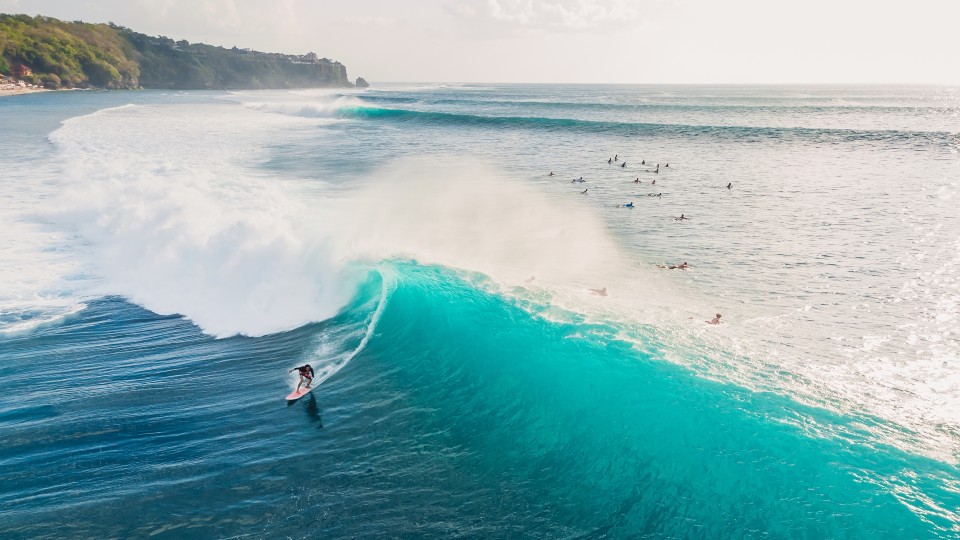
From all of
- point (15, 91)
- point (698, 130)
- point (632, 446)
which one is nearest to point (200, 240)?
point (632, 446)

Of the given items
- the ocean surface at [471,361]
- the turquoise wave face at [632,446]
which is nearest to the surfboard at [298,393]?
the ocean surface at [471,361]

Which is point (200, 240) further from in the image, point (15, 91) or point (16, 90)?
point (16, 90)

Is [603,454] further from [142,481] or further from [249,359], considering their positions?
[249,359]

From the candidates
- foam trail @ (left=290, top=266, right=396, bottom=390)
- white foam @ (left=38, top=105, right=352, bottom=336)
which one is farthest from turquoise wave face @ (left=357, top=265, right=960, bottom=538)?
white foam @ (left=38, top=105, right=352, bottom=336)

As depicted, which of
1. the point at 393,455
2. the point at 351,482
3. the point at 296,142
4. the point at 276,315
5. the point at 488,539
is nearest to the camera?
the point at 488,539

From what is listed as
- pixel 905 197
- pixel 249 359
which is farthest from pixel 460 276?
pixel 905 197

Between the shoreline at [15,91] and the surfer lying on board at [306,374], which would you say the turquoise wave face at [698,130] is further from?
the shoreline at [15,91]
